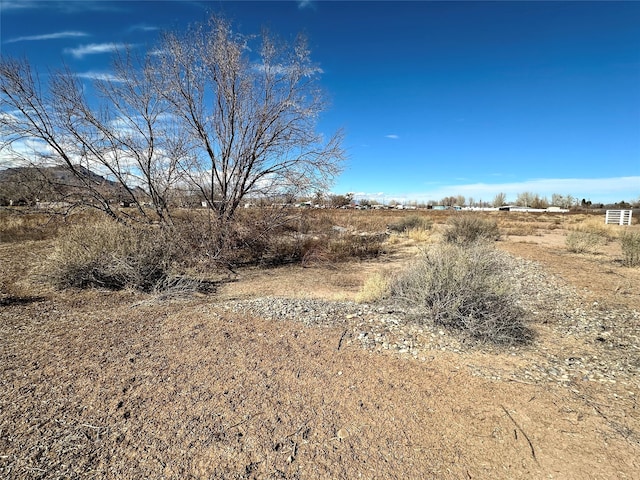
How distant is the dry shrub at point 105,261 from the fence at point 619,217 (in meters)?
35.8

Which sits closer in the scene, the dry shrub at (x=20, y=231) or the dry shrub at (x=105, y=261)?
the dry shrub at (x=105, y=261)

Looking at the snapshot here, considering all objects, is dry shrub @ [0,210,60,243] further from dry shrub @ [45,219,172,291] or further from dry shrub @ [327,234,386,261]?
dry shrub @ [327,234,386,261]

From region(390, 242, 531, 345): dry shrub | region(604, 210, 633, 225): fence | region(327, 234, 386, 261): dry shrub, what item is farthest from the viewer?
region(604, 210, 633, 225): fence

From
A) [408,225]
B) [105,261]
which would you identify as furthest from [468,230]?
[105,261]

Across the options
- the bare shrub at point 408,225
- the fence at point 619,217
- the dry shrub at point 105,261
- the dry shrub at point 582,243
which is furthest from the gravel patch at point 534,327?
the fence at point 619,217

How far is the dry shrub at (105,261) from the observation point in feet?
22.5

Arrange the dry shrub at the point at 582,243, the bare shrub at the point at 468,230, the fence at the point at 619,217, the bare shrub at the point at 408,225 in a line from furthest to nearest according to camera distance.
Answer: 1. the fence at the point at 619,217
2. the bare shrub at the point at 408,225
3. the bare shrub at the point at 468,230
4. the dry shrub at the point at 582,243

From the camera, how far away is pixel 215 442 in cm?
254

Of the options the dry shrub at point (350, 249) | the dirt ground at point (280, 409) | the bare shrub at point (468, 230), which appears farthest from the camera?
the bare shrub at point (468, 230)

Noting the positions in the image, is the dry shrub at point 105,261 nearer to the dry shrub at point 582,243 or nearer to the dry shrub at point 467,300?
the dry shrub at point 467,300

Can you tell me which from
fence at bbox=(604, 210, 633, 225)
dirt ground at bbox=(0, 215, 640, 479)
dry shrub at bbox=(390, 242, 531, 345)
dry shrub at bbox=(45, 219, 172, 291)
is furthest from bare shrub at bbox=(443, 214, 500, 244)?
fence at bbox=(604, 210, 633, 225)

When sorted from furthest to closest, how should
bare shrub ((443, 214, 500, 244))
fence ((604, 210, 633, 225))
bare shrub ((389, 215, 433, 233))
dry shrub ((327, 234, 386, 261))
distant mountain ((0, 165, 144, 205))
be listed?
fence ((604, 210, 633, 225)), bare shrub ((389, 215, 433, 233)), bare shrub ((443, 214, 500, 244)), dry shrub ((327, 234, 386, 261)), distant mountain ((0, 165, 144, 205))

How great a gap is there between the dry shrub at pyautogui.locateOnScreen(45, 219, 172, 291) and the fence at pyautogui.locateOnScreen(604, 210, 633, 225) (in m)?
35.8

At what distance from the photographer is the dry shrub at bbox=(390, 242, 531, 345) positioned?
456 cm
